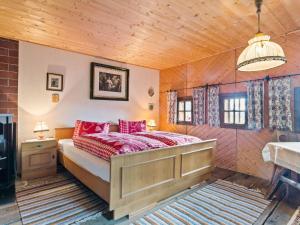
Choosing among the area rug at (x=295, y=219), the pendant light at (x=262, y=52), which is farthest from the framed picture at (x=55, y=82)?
the area rug at (x=295, y=219)

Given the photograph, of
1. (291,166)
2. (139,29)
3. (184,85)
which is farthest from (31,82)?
(291,166)

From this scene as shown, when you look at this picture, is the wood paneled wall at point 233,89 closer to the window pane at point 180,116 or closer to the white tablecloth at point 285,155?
the window pane at point 180,116

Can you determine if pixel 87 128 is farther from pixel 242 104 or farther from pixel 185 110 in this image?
pixel 242 104

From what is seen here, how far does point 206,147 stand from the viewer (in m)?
3.12

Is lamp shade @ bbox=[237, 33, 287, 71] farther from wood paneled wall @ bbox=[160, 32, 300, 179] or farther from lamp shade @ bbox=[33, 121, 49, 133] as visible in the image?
lamp shade @ bbox=[33, 121, 49, 133]

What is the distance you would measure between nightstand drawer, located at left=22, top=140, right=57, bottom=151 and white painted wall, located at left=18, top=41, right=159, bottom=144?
41 centimetres

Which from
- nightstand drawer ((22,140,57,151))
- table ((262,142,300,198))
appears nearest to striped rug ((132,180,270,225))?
table ((262,142,300,198))

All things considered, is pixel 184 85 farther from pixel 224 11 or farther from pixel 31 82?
pixel 31 82

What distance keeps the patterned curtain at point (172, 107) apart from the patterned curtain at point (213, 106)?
1.07m

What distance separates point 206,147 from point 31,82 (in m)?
3.50

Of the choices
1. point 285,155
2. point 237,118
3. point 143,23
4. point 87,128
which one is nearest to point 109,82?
point 87,128

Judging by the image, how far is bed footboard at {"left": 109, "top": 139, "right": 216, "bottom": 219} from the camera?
80.1 inches

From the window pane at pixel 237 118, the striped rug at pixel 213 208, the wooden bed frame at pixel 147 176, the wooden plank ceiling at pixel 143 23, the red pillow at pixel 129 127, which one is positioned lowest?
the striped rug at pixel 213 208

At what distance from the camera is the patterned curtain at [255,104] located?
3.29 m
